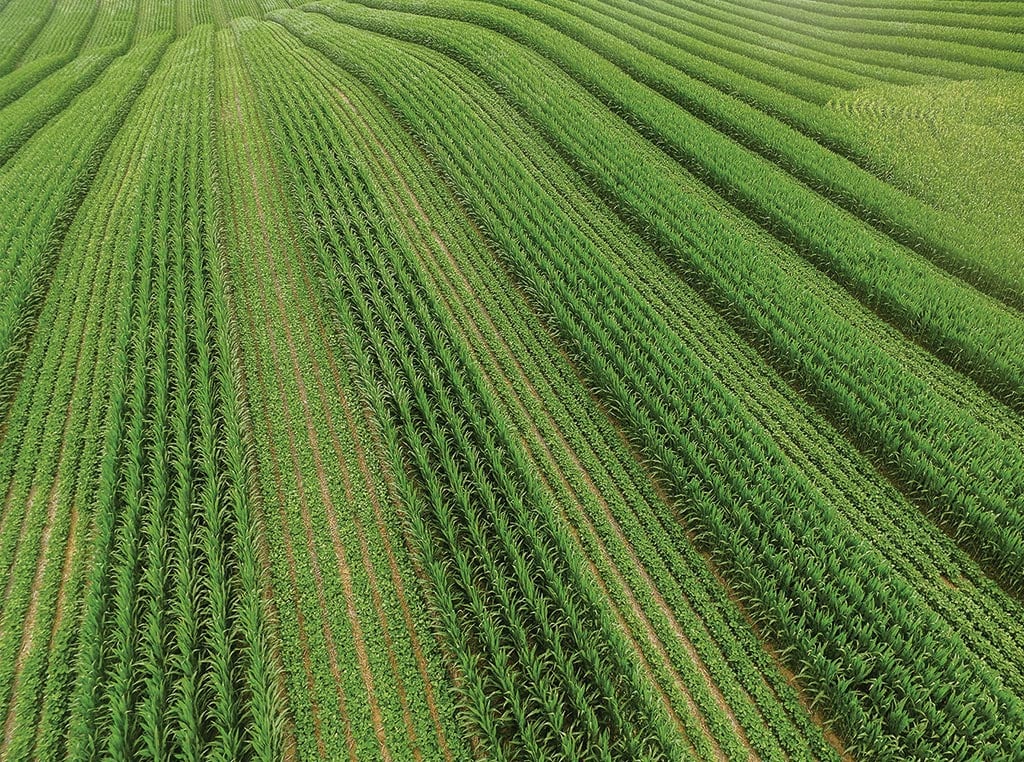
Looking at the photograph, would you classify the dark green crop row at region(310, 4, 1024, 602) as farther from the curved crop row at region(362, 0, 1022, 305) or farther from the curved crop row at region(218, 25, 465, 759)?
the curved crop row at region(218, 25, 465, 759)

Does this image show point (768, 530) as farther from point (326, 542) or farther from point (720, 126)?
point (720, 126)

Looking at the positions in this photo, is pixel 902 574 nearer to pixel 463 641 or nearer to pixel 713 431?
pixel 713 431

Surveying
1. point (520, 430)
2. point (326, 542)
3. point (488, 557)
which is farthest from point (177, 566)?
point (520, 430)

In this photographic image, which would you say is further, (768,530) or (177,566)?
(768,530)

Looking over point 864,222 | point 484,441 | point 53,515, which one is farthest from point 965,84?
point 53,515

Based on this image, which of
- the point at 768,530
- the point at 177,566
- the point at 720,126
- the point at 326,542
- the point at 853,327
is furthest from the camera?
the point at 720,126

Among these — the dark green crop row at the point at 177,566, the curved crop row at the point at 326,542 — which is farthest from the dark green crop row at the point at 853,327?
the dark green crop row at the point at 177,566

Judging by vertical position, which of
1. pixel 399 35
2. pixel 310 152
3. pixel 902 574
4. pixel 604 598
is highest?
pixel 399 35

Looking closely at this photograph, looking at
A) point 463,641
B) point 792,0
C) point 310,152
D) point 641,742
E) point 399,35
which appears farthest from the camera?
point 792,0
